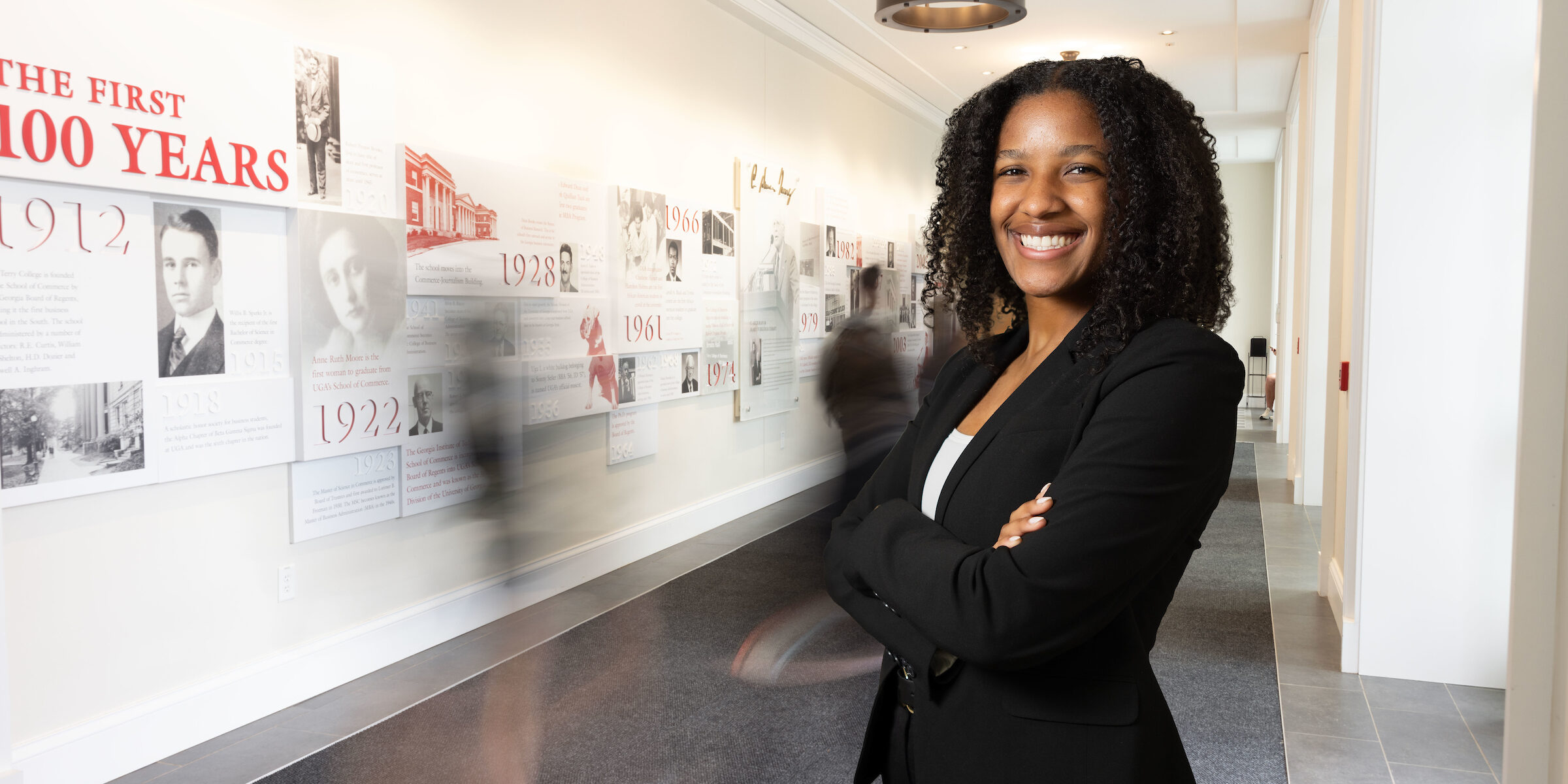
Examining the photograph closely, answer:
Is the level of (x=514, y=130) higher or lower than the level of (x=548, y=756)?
higher

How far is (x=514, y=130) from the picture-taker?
5195 millimetres

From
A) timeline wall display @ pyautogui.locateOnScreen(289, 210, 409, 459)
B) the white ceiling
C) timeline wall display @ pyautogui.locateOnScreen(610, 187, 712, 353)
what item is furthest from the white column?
the white ceiling

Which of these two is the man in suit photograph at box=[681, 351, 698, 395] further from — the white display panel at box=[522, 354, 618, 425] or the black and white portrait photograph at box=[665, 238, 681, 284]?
the white display panel at box=[522, 354, 618, 425]

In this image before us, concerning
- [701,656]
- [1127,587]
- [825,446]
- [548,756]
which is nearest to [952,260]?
[1127,587]

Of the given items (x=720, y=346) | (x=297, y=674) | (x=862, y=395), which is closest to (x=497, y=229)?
(x=862, y=395)

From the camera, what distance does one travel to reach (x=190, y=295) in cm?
359

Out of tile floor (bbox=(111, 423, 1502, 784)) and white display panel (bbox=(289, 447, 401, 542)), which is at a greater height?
white display panel (bbox=(289, 447, 401, 542))

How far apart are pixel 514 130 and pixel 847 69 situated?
4738mm

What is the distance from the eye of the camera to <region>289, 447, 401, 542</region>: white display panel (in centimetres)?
404

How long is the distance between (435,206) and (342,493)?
1.31m

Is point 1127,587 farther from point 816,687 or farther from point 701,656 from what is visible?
point 701,656

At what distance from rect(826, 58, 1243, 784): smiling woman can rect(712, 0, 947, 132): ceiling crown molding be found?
203 inches

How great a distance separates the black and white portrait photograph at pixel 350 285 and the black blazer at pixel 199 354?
1.14 feet

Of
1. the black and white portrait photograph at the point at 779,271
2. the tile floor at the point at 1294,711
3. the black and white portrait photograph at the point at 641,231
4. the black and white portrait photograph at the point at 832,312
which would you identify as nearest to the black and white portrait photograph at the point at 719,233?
the black and white portrait photograph at the point at 779,271
